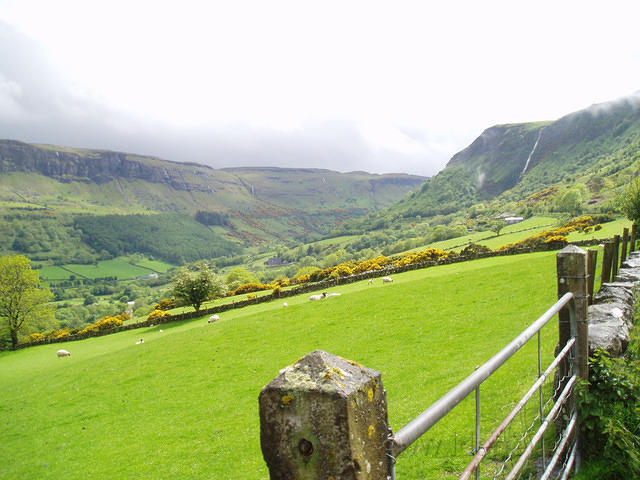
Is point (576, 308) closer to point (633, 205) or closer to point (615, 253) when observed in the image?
point (615, 253)

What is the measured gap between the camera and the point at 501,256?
129ft

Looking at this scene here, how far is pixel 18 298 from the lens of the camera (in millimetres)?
48938

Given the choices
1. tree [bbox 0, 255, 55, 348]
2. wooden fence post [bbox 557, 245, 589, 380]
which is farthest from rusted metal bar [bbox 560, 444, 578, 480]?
tree [bbox 0, 255, 55, 348]

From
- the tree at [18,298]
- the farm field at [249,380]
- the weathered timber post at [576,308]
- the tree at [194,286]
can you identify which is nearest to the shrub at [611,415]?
the weathered timber post at [576,308]

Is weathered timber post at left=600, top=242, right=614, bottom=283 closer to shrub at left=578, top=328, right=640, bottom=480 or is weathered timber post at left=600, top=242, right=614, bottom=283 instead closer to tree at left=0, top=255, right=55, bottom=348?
shrub at left=578, top=328, right=640, bottom=480

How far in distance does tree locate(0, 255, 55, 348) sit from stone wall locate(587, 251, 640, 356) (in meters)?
58.5

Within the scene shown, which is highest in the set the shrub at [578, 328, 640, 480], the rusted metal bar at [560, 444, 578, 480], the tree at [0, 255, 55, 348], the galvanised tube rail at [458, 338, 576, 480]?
the galvanised tube rail at [458, 338, 576, 480]

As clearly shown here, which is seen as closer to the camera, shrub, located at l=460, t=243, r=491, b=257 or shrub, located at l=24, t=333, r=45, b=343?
shrub, located at l=460, t=243, r=491, b=257

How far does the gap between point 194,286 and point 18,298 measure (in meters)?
25.4

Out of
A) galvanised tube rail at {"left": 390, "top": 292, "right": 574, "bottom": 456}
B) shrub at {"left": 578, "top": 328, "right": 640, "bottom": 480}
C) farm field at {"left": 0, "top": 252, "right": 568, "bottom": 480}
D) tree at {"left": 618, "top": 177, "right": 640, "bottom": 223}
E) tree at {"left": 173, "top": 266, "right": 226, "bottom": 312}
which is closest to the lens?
galvanised tube rail at {"left": 390, "top": 292, "right": 574, "bottom": 456}

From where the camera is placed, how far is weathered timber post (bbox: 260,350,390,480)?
1723 mm

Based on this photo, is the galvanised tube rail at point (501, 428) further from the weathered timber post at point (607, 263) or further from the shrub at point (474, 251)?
the shrub at point (474, 251)

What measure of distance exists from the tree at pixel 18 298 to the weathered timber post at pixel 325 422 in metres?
59.1

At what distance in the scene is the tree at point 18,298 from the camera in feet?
158
